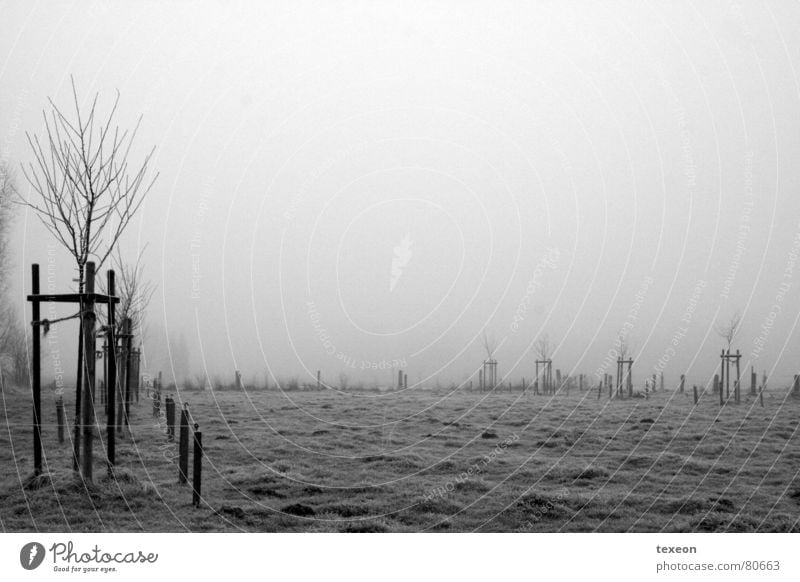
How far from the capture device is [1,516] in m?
8.56

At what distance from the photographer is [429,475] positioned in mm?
11492

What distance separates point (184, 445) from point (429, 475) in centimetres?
379

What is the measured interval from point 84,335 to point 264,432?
6371 millimetres

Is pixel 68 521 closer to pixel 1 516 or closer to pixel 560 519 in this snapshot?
pixel 1 516

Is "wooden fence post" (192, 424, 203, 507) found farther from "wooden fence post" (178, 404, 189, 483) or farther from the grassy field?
"wooden fence post" (178, 404, 189, 483)

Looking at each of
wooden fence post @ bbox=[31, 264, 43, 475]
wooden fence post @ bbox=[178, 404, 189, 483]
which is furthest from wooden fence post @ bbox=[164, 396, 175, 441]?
wooden fence post @ bbox=[31, 264, 43, 475]

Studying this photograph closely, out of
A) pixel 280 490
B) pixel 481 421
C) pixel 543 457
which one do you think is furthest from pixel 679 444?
pixel 280 490

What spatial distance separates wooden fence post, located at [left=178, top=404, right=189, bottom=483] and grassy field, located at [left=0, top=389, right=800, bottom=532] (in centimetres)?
19

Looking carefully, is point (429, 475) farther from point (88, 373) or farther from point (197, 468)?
point (88, 373)

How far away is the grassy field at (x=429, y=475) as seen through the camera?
9.03 meters

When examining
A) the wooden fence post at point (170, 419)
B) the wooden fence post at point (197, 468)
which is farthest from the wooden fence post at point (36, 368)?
the wooden fence post at point (170, 419)

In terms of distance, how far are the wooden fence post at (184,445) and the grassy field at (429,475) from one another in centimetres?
19

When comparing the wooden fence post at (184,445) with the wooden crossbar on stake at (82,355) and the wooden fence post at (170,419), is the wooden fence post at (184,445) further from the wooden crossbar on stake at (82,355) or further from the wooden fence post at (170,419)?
the wooden fence post at (170,419)

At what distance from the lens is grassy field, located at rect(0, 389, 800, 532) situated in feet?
29.6
